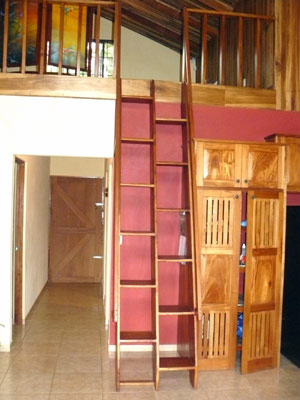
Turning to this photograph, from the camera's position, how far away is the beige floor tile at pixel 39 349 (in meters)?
4.36

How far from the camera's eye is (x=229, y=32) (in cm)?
667

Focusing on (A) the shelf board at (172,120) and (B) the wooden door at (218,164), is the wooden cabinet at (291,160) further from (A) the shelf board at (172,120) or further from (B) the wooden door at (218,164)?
(A) the shelf board at (172,120)

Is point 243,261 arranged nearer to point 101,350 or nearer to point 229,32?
point 101,350

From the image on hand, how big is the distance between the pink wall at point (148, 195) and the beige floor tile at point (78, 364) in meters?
0.31

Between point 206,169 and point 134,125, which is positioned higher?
point 134,125

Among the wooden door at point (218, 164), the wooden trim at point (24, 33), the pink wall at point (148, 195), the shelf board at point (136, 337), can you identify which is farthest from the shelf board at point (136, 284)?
the wooden trim at point (24, 33)

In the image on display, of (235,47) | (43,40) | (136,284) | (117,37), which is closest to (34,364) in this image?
(136,284)

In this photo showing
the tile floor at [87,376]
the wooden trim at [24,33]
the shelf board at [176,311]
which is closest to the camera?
the tile floor at [87,376]

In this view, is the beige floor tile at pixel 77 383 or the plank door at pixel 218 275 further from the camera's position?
the plank door at pixel 218 275

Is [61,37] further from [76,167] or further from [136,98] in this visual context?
[76,167]

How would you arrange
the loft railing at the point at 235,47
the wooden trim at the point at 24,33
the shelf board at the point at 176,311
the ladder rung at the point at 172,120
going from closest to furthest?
the shelf board at the point at 176,311, the ladder rung at the point at 172,120, the wooden trim at the point at 24,33, the loft railing at the point at 235,47

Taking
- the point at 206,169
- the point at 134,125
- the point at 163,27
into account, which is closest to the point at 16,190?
the point at 134,125

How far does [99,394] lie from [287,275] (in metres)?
2.18

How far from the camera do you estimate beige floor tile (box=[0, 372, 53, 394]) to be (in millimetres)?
3511
